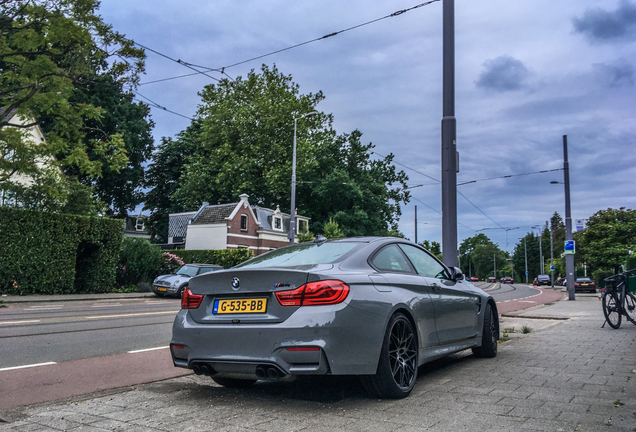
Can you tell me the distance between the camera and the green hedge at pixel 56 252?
20547 mm

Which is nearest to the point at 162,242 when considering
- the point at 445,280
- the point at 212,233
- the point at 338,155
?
the point at 212,233

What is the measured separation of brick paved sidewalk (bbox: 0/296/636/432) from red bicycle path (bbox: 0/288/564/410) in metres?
0.48

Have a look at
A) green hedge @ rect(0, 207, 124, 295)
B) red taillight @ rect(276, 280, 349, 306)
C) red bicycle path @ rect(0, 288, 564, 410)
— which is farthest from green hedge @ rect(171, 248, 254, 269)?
red taillight @ rect(276, 280, 349, 306)

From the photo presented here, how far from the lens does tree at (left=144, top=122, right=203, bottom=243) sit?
5247cm

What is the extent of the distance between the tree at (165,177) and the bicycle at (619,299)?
4586 cm

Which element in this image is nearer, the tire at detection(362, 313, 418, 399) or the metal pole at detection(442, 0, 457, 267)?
the tire at detection(362, 313, 418, 399)

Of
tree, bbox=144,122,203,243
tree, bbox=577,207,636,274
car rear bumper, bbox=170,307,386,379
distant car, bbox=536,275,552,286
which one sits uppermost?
tree, bbox=144,122,203,243

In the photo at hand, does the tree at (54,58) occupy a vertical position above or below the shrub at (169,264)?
above

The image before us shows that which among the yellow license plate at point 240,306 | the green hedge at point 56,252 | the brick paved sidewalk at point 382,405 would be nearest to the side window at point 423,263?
the brick paved sidewalk at point 382,405

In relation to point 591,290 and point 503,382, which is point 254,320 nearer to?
point 503,382

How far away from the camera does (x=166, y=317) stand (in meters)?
12.6

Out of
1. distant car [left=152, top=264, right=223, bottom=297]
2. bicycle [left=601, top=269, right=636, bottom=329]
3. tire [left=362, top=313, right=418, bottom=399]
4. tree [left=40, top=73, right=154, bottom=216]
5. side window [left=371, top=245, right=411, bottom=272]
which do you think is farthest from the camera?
tree [left=40, top=73, right=154, bottom=216]

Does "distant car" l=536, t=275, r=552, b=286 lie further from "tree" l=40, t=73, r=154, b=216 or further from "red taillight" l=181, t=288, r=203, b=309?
"red taillight" l=181, t=288, r=203, b=309

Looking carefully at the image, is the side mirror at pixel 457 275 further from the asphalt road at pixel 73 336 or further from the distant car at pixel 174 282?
the distant car at pixel 174 282
